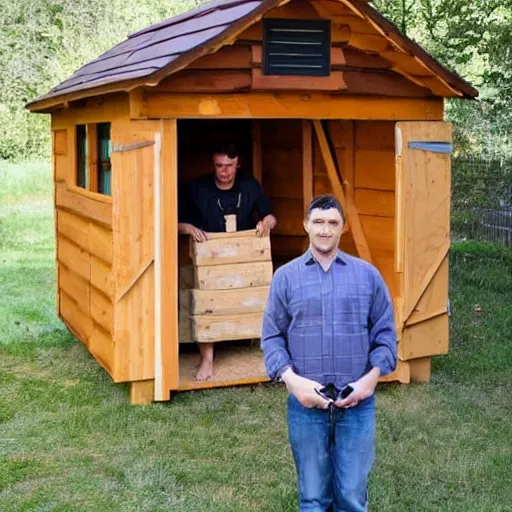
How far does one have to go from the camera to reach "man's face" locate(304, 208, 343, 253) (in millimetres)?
3793

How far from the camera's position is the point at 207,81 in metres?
6.74

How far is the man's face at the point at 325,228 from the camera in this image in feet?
Result: 12.4

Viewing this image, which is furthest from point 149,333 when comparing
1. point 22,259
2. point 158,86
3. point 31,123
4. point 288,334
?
point 31,123

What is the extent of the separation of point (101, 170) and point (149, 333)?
1709 millimetres

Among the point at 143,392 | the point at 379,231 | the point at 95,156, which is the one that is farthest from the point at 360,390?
the point at 95,156

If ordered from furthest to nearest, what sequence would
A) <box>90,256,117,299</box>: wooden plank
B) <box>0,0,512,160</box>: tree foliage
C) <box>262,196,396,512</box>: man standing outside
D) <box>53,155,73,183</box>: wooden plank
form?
<box>0,0,512,160</box>: tree foliage, <box>53,155,73,183</box>: wooden plank, <box>90,256,117,299</box>: wooden plank, <box>262,196,396,512</box>: man standing outside

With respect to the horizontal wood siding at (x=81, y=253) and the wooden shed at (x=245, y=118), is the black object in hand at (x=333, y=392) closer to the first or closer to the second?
the wooden shed at (x=245, y=118)

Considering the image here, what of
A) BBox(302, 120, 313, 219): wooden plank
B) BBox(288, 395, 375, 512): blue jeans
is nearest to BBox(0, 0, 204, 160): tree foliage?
BBox(302, 120, 313, 219): wooden plank

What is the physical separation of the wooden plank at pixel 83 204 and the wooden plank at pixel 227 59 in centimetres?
131

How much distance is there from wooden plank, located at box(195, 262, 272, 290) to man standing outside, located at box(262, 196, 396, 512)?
3.66m

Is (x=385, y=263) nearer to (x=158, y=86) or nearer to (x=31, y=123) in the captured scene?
(x=158, y=86)

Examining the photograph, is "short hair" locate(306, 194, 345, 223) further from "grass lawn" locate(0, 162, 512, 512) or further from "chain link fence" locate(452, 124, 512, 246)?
"chain link fence" locate(452, 124, 512, 246)

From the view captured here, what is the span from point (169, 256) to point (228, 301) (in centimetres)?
96

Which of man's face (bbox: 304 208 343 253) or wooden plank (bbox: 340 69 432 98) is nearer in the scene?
man's face (bbox: 304 208 343 253)
